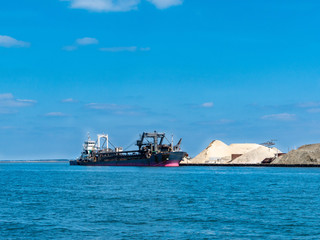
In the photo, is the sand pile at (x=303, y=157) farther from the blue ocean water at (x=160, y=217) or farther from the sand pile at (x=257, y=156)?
the blue ocean water at (x=160, y=217)

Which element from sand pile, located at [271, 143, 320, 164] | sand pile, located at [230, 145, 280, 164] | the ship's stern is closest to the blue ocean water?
the ship's stern

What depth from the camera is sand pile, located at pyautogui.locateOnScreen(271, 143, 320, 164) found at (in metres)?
158

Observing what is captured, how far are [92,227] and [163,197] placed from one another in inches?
752

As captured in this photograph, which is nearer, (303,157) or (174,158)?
(174,158)

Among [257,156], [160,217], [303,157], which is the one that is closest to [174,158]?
[303,157]

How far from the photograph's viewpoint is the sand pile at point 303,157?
15823 centimetres

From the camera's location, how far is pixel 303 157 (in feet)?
529

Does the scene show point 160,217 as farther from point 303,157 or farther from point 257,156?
point 257,156

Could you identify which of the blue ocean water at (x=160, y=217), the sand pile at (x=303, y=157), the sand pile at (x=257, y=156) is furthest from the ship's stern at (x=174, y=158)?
the blue ocean water at (x=160, y=217)

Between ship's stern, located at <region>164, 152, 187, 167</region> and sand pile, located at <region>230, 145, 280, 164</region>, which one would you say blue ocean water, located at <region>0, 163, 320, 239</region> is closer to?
ship's stern, located at <region>164, 152, 187, 167</region>

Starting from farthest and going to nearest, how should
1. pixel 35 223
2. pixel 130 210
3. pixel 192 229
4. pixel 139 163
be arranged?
pixel 139 163 < pixel 130 210 < pixel 35 223 < pixel 192 229

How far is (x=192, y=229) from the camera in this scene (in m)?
29.2

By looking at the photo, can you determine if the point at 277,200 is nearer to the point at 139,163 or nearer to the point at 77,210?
the point at 77,210

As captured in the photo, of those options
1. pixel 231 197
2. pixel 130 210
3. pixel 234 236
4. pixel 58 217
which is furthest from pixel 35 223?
pixel 231 197
